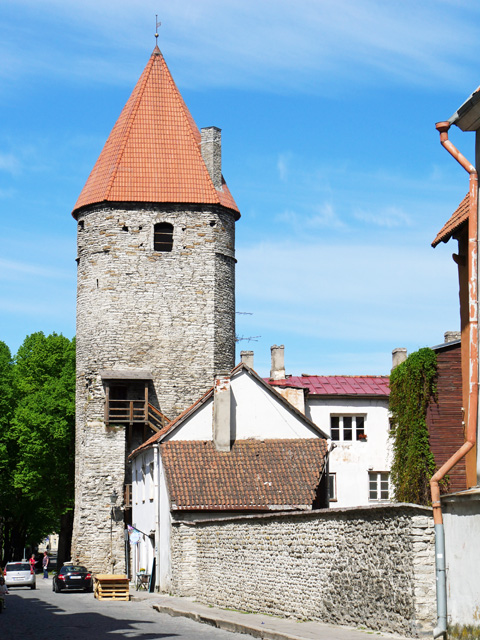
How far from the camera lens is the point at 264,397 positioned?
105 feet

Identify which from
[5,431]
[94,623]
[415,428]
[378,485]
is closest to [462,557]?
[94,623]

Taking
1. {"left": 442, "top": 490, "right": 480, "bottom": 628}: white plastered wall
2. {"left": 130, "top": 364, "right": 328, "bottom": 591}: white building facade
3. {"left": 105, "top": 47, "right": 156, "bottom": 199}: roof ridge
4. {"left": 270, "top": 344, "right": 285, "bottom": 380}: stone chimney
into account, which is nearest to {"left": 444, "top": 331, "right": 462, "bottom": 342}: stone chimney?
{"left": 270, "top": 344, "right": 285, "bottom": 380}: stone chimney

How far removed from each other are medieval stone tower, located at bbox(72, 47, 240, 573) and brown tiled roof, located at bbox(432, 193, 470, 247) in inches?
927

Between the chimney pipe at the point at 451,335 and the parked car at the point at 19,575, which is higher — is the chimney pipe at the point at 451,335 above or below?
above

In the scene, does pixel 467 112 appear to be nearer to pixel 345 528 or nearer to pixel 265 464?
pixel 345 528

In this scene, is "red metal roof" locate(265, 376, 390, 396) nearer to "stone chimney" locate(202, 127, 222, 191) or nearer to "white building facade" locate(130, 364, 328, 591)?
"white building facade" locate(130, 364, 328, 591)

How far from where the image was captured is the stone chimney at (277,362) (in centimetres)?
4266

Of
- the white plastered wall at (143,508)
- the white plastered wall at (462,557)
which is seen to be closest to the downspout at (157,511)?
the white plastered wall at (143,508)

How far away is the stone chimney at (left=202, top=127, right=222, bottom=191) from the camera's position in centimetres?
4453

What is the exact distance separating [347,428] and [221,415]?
1140 cm

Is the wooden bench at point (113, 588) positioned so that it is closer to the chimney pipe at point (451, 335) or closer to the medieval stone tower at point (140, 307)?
the medieval stone tower at point (140, 307)

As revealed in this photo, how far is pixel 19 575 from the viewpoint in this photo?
39.3 meters

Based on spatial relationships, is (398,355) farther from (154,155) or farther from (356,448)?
(154,155)

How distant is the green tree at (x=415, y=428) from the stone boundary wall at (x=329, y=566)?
245 inches
